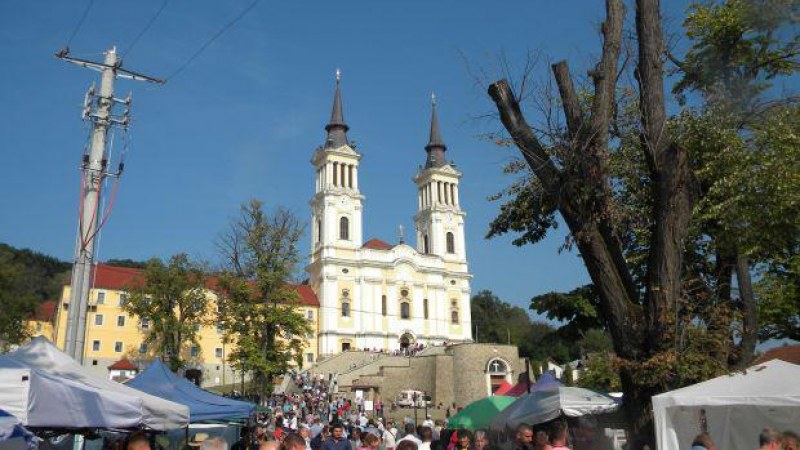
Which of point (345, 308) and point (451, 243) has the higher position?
point (451, 243)

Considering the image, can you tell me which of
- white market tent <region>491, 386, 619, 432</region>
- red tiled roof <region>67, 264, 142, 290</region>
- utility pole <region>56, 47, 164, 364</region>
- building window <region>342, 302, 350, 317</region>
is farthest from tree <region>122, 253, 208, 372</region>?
white market tent <region>491, 386, 619, 432</region>

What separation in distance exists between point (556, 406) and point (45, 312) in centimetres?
6435

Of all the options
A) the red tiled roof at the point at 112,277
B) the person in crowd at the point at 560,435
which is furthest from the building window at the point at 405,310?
the person in crowd at the point at 560,435

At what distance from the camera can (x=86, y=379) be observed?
28.8 ft

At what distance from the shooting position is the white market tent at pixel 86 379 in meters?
8.55

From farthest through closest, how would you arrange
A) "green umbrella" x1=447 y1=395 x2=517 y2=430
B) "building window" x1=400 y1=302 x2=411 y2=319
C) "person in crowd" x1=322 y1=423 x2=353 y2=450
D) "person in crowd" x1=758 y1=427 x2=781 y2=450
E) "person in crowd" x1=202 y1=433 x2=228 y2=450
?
"building window" x1=400 y1=302 x2=411 y2=319 → "green umbrella" x1=447 y1=395 x2=517 y2=430 → "person in crowd" x1=322 y1=423 x2=353 y2=450 → "person in crowd" x1=758 y1=427 x2=781 y2=450 → "person in crowd" x1=202 y1=433 x2=228 y2=450

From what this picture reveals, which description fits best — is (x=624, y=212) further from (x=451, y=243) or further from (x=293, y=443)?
(x=451, y=243)

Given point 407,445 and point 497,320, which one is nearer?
point 407,445

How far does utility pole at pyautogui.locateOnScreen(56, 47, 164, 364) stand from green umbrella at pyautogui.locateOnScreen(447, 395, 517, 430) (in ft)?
25.2

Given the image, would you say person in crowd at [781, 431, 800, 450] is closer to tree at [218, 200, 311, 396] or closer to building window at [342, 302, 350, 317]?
tree at [218, 200, 311, 396]

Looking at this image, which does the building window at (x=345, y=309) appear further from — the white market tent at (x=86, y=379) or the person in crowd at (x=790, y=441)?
the person in crowd at (x=790, y=441)

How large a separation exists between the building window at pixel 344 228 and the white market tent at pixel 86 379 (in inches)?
2326

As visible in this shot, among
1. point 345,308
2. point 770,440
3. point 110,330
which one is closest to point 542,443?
point 770,440

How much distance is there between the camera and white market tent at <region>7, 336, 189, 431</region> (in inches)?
336
